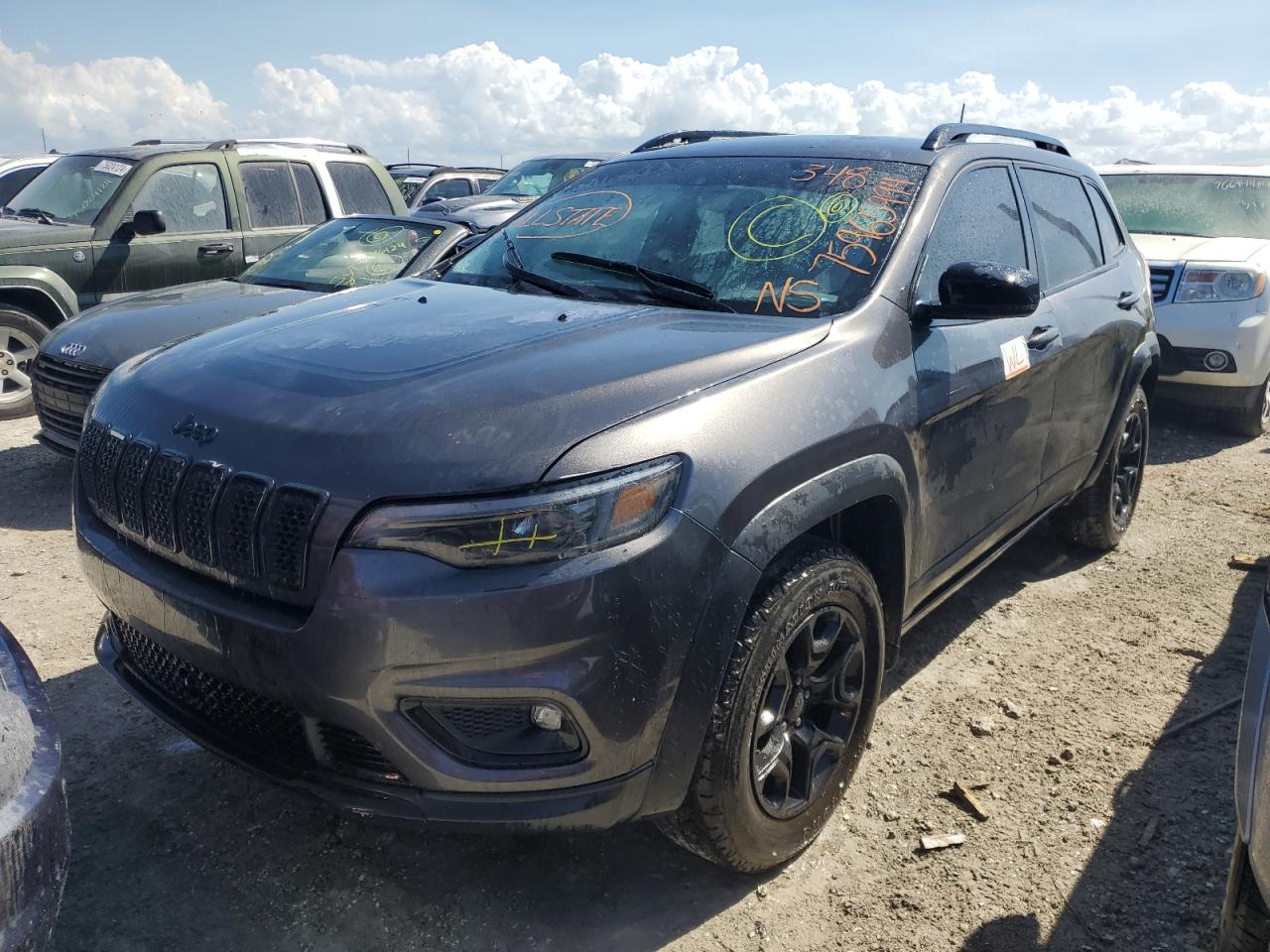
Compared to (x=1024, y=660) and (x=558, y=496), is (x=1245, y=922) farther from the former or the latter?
(x=1024, y=660)

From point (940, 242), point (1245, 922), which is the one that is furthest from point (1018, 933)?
point (940, 242)

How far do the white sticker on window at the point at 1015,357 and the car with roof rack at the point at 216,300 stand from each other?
261 centimetres

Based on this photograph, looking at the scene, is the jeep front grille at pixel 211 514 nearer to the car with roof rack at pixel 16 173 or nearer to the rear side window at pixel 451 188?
the car with roof rack at pixel 16 173

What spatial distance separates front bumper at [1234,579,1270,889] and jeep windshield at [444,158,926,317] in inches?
50.3

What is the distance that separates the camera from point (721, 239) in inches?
121

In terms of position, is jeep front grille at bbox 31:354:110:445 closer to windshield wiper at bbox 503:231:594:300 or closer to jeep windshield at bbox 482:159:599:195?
windshield wiper at bbox 503:231:594:300

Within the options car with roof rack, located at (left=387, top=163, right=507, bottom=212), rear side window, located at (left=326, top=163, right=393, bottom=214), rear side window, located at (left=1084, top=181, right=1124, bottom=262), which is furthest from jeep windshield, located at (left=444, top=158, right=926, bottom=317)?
car with roof rack, located at (left=387, top=163, right=507, bottom=212)

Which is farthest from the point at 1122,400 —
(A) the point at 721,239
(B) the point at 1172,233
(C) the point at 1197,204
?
(C) the point at 1197,204

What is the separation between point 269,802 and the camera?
279 centimetres

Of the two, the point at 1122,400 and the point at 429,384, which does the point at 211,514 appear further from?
the point at 1122,400

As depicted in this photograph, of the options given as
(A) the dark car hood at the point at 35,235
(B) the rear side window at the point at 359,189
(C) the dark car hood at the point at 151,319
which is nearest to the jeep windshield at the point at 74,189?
(A) the dark car hood at the point at 35,235

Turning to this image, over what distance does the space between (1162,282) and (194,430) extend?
259 inches

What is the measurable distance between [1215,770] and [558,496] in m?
2.40

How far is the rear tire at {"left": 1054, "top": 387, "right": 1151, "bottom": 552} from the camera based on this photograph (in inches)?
178
